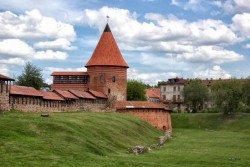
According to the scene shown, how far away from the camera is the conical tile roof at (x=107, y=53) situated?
231ft

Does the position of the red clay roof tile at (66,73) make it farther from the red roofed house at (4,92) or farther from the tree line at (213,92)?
the red roofed house at (4,92)

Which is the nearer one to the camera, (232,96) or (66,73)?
(66,73)

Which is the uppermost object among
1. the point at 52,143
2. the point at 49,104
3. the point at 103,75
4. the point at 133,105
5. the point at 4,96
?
the point at 103,75

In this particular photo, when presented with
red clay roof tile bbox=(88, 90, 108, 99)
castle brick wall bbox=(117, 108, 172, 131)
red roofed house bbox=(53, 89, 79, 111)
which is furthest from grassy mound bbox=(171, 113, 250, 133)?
red roofed house bbox=(53, 89, 79, 111)

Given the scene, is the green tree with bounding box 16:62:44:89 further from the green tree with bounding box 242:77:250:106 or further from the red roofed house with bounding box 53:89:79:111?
the green tree with bounding box 242:77:250:106

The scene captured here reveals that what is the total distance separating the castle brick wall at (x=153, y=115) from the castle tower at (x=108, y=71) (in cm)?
572

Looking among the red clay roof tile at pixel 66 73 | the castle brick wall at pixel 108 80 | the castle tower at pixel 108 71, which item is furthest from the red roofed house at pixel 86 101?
the red clay roof tile at pixel 66 73

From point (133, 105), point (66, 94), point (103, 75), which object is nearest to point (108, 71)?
point (103, 75)

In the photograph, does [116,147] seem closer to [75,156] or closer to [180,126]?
[75,156]

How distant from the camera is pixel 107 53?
234ft

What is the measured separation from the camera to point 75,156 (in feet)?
72.9

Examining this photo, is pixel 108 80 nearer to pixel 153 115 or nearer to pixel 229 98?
pixel 153 115

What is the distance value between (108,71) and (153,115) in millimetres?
9982

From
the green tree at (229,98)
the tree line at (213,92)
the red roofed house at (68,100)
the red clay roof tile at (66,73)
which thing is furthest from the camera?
the green tree at (229,98)
